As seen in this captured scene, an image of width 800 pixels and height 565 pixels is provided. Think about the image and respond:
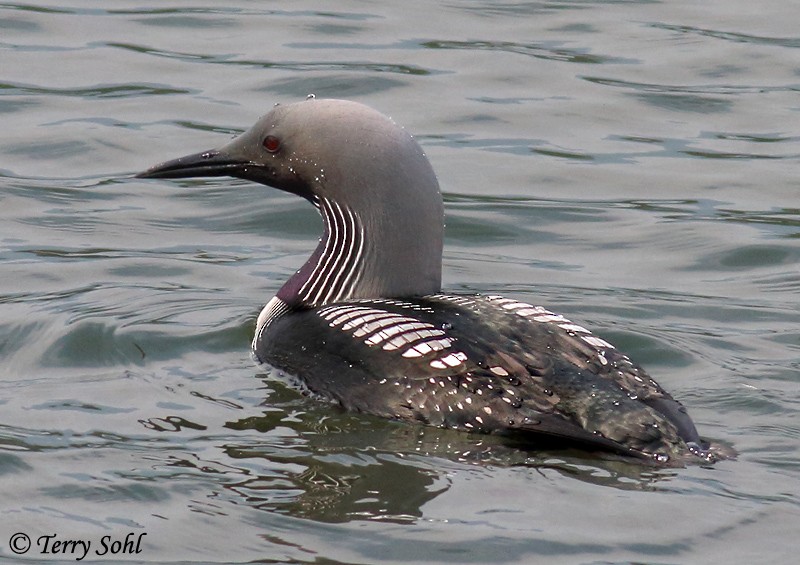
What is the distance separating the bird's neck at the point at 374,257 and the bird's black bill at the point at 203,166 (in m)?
0.39

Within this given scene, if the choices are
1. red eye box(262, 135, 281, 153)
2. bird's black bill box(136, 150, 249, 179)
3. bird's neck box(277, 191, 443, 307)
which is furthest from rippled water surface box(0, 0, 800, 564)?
red eye box(262, 135, 281, 153)

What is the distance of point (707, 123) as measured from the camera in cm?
941

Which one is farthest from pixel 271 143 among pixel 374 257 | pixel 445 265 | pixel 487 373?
pixel 445 265

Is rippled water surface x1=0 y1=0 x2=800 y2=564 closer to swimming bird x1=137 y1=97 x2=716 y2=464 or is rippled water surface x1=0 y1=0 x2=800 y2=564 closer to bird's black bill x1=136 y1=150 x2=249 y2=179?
swimming bird x1=137 y1=97 x2=716 y2=464

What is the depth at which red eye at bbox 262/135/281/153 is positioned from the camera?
598 centimetres

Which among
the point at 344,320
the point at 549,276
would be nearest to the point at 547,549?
the point at 344,320

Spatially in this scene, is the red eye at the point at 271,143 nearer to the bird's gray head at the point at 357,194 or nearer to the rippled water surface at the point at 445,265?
the bird's gray head at the point at 357,194

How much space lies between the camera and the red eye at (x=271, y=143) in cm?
598

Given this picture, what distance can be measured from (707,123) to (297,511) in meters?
5.45

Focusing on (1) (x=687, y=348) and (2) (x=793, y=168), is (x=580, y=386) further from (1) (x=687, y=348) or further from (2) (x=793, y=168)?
(2) (x=793, y=168)

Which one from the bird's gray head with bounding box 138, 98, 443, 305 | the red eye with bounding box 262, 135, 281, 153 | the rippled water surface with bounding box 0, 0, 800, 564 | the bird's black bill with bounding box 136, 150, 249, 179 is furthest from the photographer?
the bird's black bill with bounding box 136, 150, 249, 179

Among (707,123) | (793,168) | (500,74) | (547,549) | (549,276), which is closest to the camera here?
(547,549)

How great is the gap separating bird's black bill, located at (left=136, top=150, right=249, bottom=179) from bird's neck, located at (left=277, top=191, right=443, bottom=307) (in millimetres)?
388

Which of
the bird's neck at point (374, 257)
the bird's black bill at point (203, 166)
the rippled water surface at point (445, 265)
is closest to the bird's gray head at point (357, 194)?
the bird's neck at point (374, 257)
